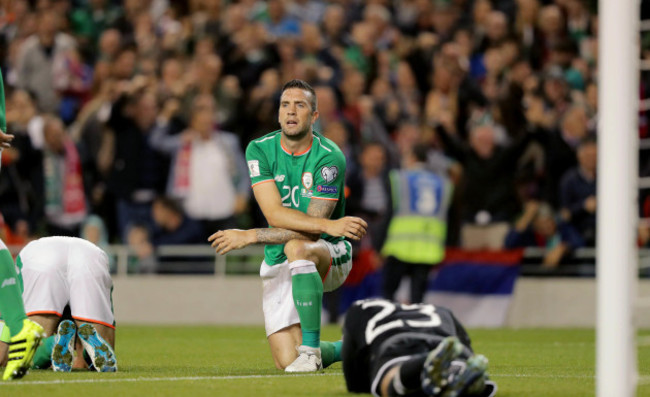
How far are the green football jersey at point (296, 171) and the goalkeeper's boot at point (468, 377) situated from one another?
2.88 meters

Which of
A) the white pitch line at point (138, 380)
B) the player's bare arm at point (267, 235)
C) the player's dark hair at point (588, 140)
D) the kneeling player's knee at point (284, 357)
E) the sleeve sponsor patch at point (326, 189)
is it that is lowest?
the kneeling player's knee at point (284, 357)

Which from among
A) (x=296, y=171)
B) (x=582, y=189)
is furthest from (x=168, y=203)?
(x=296, y=171)

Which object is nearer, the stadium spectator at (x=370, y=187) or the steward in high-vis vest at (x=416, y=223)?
the steward in high-vis vest at (x=416, y=223)

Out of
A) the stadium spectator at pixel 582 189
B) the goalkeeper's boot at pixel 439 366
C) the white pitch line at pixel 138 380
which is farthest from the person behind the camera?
the stadium spectator at pixel 582 189

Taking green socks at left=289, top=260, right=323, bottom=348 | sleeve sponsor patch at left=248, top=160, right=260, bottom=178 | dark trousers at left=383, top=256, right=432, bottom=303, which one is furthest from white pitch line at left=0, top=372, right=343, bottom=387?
dark trousers at left=383, top=256, right=432, bottom=303

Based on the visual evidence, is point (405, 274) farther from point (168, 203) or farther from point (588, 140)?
point (168, 203)

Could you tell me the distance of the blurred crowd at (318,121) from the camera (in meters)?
14.9

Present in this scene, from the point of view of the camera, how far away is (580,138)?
49.1ft

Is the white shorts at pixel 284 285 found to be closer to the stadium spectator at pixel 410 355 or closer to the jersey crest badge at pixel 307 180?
the jersey crest badge at pixel 307 180

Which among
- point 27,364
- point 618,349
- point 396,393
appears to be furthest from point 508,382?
point 27,364

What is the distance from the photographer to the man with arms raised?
7688 mm

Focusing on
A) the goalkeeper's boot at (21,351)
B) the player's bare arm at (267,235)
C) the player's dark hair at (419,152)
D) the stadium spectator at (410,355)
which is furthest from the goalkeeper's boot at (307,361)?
the player's dark hair at (419,152)

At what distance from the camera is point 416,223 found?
543 inches

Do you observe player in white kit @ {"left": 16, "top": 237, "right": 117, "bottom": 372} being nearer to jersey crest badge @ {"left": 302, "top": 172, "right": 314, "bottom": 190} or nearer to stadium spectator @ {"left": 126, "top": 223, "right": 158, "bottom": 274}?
jersey crest badge @ {"left": 302, "top": 172, "right": 314, "bottom": 190}
